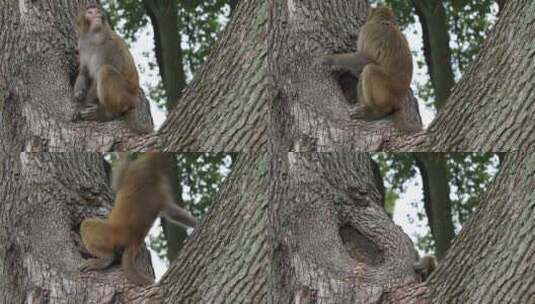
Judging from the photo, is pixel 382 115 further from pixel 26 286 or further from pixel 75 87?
pixel 26 286

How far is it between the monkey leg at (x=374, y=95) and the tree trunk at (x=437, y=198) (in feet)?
3.39

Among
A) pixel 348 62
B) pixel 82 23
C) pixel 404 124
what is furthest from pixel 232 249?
pixel 82 23

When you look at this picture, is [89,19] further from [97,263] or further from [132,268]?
[132,268]

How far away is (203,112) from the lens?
7535 mm

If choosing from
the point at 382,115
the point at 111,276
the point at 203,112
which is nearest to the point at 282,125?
the point at 203,112

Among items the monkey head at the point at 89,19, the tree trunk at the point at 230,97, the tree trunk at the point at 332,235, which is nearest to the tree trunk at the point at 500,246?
the tree trunk at the point at 332,235

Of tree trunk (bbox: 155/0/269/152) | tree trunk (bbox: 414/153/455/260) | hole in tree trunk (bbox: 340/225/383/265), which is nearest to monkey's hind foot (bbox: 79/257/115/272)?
tree trunk (bbox: 155/0/269/152)

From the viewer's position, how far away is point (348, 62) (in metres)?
8.41

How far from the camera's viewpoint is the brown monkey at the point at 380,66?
829cm

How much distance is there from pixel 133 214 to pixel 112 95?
120 centimetres

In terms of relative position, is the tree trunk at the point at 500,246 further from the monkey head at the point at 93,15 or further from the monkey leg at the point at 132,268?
the monkey head at the point at 93,15

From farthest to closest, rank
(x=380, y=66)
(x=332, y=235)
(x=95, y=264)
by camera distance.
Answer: (x=380, y=66) < (x=95, y=264) < (x=332, y=235)

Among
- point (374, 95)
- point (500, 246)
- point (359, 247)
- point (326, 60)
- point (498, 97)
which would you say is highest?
point (326, 60)

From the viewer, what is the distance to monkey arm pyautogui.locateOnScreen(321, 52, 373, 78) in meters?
8.19
